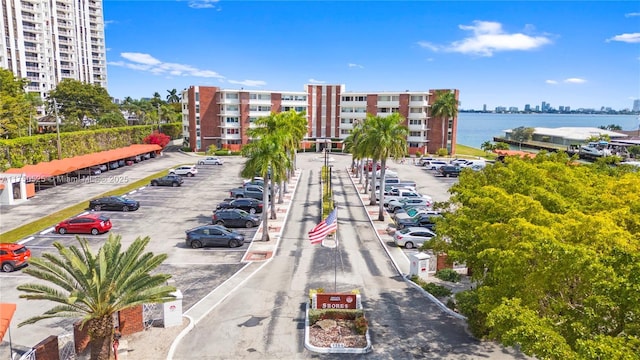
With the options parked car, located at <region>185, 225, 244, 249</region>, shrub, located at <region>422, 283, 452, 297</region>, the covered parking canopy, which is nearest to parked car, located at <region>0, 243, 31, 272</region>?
parked car, located at <region>185, 225, 244, 249</region>

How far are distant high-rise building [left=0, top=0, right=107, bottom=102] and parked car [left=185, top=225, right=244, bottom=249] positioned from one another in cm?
10560

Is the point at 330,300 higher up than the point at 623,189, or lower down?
lower down

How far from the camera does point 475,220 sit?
19422 millimetres

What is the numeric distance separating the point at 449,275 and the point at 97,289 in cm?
1986

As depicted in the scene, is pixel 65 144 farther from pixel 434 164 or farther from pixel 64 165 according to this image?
pixel 434 164

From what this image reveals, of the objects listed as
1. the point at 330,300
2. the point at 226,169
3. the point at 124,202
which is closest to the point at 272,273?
the point at 330,300

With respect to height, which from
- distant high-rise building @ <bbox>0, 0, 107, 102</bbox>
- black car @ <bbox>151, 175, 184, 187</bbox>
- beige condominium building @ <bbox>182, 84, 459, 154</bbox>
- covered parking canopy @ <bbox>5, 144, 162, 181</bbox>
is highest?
distant high-rise building @ <bbox>0, 0, 107, 102</bbox>

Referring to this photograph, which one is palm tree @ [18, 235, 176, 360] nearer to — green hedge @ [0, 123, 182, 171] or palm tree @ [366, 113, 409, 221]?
palm tree @ [366, 113, 409, 221]

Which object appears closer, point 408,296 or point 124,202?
point 408,296

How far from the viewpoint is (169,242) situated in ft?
113

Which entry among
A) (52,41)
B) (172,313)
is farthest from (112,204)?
(52,41)

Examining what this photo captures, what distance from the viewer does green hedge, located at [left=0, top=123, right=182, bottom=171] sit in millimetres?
56094

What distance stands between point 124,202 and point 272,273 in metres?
23.1

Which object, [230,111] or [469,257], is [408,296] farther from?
[230,111]
